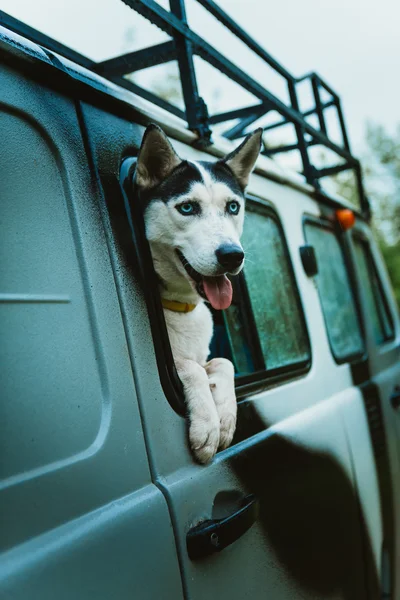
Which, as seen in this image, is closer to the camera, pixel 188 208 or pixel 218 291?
pixel 218 291

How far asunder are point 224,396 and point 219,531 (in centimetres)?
44

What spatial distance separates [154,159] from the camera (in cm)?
194

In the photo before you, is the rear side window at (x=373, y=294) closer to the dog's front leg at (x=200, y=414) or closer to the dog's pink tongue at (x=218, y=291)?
the dog's pink tongue at (x=218, y=291)

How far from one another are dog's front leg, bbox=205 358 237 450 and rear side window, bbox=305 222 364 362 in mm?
1116

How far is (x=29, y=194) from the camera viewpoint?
136 cm

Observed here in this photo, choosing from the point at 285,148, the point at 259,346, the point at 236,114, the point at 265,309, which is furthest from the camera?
the point at 285,148

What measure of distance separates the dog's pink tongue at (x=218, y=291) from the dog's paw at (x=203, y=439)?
0.45 m

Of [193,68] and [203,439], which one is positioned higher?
[193,68]

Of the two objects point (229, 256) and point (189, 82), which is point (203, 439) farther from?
point (189, 82)

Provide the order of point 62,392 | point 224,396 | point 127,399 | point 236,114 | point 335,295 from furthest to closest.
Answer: point 236,114
point 335,295
point 224,396
point 127,399
point 62,392

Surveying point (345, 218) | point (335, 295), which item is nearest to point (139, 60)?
point (335, 295)

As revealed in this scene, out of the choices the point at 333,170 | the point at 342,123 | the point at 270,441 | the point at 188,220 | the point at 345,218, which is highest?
the point at 342,123

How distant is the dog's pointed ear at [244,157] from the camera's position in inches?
90.9

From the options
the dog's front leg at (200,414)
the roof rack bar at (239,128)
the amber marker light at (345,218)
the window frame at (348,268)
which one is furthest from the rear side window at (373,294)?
the dog's front leg at (200,414)
